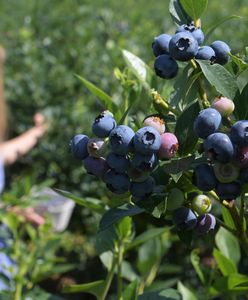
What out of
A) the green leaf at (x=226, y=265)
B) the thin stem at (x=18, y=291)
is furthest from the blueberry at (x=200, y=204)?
the thin stem at (x=18, y=291)

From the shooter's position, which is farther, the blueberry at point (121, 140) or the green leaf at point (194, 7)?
the green leaf at point (194, 7)

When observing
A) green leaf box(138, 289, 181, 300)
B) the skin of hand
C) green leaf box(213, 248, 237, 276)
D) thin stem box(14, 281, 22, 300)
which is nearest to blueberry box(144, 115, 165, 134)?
green leaf box(138, 289, 181, 300)

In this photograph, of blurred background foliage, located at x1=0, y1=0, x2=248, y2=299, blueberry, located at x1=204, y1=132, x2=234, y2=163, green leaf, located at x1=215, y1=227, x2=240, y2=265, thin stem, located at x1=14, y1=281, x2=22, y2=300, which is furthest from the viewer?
blurred background foliage, located at x1=0, y1=0, x2=248, y2=299

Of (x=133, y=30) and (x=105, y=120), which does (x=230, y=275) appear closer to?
(x=105, y=120)

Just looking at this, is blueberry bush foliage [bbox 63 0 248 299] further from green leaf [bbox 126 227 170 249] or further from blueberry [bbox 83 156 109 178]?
green leaf [bbox 126 227 170 249]

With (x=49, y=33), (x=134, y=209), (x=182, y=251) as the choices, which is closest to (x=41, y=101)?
(x=49, y=33)

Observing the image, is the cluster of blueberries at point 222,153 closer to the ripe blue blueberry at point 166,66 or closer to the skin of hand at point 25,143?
the ripe blue blueberry at point 166,66

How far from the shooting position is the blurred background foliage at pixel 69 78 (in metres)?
3.16

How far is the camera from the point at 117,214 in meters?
0.80

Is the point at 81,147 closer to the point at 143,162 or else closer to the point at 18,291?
the point at 143,162

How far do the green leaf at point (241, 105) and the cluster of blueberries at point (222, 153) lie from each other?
0.02m

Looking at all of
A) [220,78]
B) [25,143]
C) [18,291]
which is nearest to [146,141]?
[220,78]

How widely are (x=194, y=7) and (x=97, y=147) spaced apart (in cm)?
22

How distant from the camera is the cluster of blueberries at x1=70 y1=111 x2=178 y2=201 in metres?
0.66
